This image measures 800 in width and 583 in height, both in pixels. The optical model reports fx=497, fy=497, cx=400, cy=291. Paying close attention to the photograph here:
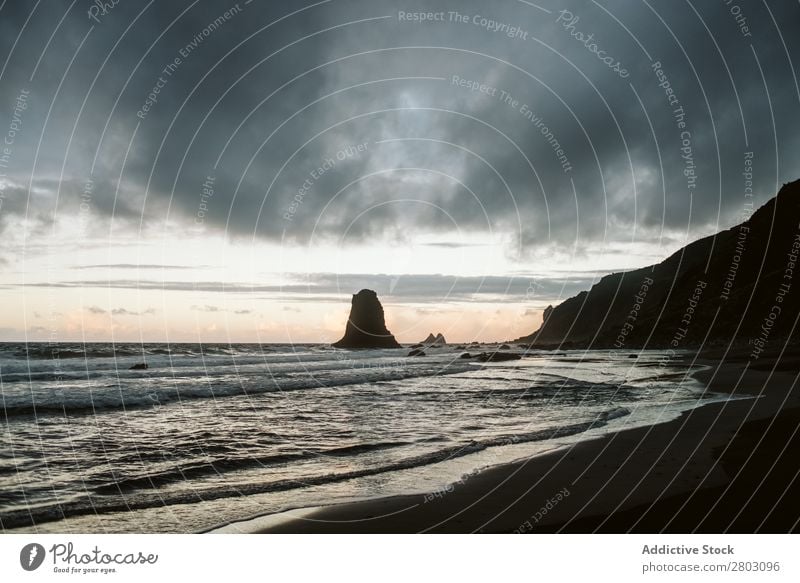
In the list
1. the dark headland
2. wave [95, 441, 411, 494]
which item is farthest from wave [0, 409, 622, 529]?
the dark headland

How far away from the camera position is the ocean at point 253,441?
925 centimetres

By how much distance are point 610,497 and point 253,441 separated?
33.9 feet

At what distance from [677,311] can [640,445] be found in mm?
106224

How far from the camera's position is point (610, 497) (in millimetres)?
9086

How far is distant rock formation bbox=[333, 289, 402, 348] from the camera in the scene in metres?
157

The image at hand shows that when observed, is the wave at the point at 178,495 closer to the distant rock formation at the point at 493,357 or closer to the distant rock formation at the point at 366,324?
the distant rock formation at the point at 493,357

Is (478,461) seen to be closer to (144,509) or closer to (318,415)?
(144,509)
